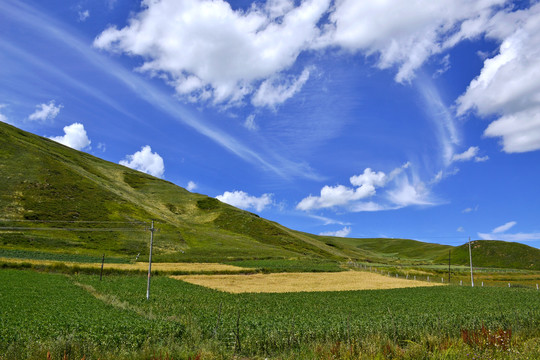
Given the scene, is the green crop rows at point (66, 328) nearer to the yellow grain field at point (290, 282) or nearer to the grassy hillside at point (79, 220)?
the yellow grain field at point (290, 282)

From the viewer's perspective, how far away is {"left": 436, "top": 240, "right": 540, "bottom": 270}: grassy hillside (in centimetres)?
15436

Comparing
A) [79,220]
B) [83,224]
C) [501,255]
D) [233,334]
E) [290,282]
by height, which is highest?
[79,220]

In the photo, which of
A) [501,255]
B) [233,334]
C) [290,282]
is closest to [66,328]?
[233,334]

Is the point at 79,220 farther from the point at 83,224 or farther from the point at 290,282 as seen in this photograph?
the point at 290,282

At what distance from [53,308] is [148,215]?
117753 mm

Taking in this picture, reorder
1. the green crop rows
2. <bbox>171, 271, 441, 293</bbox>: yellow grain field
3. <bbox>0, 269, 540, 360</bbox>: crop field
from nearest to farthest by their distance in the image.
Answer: <bbox>0, 269, 540, 360</bbox>: crop field, the green crop rows, <bbox>171, 271, 441, 293</bbox>: yellow grain field

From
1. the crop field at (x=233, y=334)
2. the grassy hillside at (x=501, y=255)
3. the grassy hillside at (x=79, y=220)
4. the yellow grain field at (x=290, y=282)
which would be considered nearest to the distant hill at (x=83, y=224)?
the grassy hillside at (x=79, y=220)

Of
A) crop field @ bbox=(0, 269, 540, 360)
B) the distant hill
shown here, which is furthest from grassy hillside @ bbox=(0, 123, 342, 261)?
crop field @ bbox=(0, 269, 540, 360)

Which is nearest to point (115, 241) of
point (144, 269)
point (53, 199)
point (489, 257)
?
point (53, 199)

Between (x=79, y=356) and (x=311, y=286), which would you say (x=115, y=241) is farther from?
(x=79, y=356)

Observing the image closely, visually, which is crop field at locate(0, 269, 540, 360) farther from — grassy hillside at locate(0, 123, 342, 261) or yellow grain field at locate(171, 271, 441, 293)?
grassy hillside at locate(0, 123, 342, 261)

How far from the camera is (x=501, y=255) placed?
165 meters

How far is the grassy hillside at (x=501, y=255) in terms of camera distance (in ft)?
506

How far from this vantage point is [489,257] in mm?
166500
